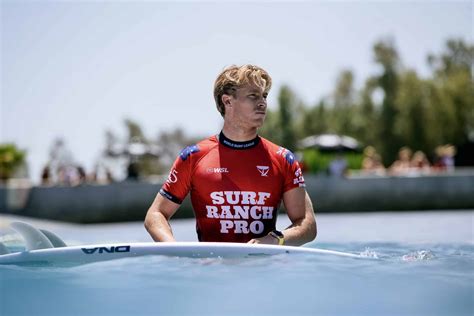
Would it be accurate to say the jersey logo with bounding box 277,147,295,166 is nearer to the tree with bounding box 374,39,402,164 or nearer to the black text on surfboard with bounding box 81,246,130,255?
the black text on surfboard with bounding box 81,246,130,255

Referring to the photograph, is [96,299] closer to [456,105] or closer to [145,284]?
[145,284]

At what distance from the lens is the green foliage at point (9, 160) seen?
22.8m

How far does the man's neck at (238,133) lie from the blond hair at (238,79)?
141 millimetres

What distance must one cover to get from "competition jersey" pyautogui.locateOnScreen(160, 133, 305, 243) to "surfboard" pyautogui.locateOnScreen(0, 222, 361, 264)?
437mm

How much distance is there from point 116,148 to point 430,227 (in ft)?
55.4

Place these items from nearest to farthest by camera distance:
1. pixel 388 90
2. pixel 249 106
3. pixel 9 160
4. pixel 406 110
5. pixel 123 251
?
pixel 123 251, pixel 249 106, pixel 9 160, pixel 406 110, pixel 388 90

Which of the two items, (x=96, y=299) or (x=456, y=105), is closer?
(x=96, y=299)

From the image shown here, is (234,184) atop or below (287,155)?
below

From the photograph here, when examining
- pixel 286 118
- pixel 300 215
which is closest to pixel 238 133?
pixel 300 215

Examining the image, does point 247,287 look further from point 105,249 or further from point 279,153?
point 279,153

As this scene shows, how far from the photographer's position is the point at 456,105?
4231 centimetres

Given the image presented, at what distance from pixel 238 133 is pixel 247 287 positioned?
143 cm

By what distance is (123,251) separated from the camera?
173 inches

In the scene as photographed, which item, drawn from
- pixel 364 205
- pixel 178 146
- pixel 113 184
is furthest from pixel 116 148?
pixel 178 146
